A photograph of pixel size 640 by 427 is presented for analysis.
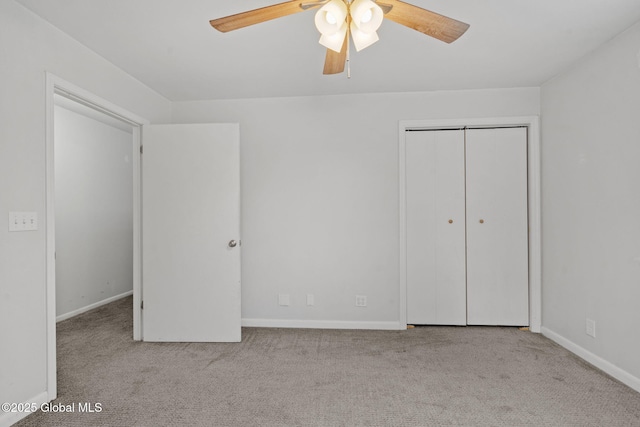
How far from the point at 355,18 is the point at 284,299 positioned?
8.56ft

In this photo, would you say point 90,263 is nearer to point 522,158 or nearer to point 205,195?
point 205,195

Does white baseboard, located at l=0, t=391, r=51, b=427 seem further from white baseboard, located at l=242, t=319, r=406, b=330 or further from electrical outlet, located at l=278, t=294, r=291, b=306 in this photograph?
electrical outlet, located at l=278, t=294, r=291, b=306

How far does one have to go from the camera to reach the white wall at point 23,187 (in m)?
1.76

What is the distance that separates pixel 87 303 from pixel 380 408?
362 cm

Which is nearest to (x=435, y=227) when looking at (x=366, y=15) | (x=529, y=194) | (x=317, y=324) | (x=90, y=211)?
(x=529, y=194)

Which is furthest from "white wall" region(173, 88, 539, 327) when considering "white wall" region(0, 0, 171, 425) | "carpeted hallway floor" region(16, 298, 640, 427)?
"white wall" region(0, 0, 171, 425)

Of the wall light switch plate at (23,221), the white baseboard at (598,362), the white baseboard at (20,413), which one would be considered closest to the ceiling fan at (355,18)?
the wall light switch plate at (23,221)

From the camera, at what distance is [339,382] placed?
2199 mm

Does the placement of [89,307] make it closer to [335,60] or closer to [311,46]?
[311,46]

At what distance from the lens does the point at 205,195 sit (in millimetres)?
2918

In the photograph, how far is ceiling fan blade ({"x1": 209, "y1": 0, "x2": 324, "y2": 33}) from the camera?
4.37 ft

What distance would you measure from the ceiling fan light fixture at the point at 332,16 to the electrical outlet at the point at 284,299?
251cm

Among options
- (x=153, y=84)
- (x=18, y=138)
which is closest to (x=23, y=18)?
(x=18, y=138)

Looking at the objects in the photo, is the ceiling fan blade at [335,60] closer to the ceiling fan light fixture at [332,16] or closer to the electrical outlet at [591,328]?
the ceiling fan light fixture at [332,16]
